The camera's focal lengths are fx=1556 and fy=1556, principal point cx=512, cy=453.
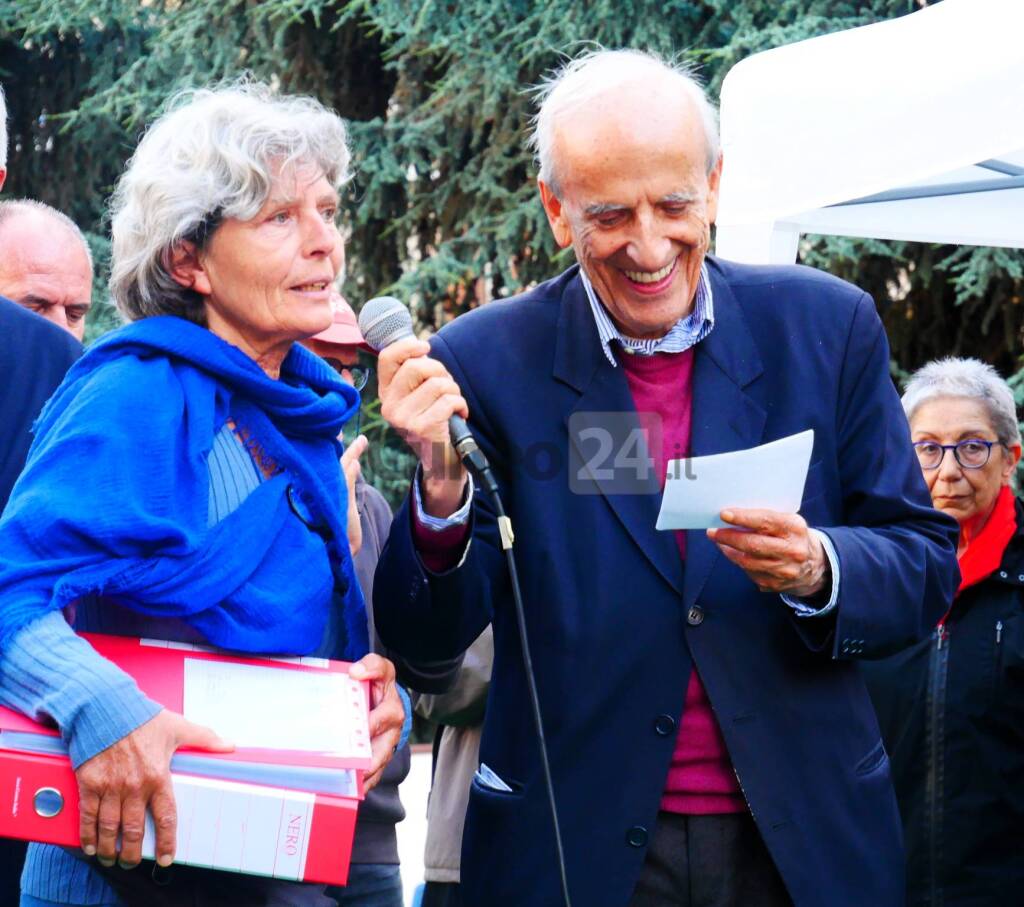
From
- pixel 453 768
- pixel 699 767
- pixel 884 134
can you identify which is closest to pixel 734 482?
pixel 699 767

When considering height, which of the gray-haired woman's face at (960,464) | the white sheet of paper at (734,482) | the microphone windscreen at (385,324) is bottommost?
the gray-haired woman's face at (960,464)

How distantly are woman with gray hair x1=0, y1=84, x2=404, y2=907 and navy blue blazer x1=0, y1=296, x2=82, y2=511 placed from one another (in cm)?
37

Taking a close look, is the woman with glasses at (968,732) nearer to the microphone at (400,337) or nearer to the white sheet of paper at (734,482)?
the white sheet of paper at (734,482)

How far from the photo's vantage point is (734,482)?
235 cm

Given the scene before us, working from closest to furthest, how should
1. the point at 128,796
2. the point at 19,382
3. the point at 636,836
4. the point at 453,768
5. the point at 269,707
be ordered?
the point at 128,796, the point at 269,707, the point at 636,836, the point at 19,382, the point at 453,768

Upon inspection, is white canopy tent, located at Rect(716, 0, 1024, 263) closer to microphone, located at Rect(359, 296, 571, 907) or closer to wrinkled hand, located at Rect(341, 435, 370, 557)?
wrinkled hand, located at Rect(341, 435, 370, 557)

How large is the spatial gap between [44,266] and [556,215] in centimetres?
224

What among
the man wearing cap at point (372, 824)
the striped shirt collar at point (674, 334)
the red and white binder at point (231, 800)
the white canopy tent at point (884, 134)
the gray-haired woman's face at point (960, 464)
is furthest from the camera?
the gray-haired woman's face at point (960, 464)

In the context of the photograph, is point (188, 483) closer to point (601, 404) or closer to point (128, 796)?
point (128, 796)

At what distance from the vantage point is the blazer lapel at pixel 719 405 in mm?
2588

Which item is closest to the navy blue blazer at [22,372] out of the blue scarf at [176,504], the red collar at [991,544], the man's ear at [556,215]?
the blue scarf at [176,504]

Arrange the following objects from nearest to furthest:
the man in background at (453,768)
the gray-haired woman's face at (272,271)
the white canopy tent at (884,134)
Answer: the gray-haired woman's face at (272,271) < the white canopy tent at (884,134) < the man in background at (453,768)

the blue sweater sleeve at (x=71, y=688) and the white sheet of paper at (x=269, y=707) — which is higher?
the blue sweater sleeve at (x=71, y=688)

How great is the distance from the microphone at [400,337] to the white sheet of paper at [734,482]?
0.28 m
